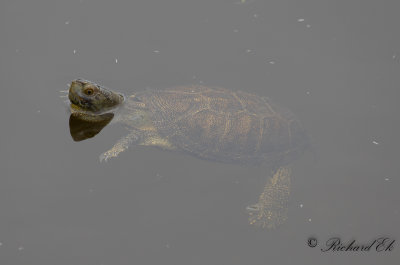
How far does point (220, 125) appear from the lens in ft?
15.9

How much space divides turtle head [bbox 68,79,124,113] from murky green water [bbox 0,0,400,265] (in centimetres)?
31

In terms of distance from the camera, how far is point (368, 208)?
5.21m

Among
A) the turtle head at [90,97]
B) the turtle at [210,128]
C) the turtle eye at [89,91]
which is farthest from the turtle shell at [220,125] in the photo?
the turtle eye at [89,91]

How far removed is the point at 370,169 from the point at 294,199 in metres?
1.32

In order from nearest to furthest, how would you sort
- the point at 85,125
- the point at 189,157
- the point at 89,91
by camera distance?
the point at 89,91
the point at 85,125
the point at 189,157

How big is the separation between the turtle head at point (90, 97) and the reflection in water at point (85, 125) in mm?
107

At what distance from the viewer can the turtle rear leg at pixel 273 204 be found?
481cm

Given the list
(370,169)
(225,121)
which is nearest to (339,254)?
(370,169)

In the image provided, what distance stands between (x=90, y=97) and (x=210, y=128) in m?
1.47

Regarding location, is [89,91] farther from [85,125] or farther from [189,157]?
[189,157]

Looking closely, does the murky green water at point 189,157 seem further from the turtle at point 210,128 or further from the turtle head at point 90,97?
the turtle head at point 90,97

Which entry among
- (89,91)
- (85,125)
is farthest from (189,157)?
(89,91)

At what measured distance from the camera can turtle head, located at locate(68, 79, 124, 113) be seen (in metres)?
4.50

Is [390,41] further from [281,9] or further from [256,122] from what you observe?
[256,122]
